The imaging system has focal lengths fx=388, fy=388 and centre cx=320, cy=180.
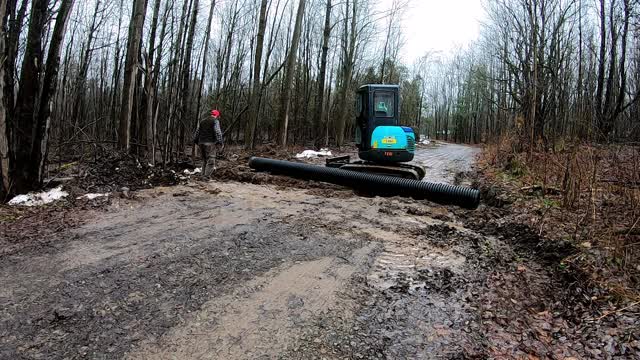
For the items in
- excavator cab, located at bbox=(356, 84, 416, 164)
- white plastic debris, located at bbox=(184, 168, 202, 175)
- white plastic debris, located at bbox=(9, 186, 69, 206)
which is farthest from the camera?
white plastic debris, located at bbox=(184, 168, 202, 175)

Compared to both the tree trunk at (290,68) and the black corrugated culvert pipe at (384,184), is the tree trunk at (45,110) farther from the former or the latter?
the tree trunk at (290,68)

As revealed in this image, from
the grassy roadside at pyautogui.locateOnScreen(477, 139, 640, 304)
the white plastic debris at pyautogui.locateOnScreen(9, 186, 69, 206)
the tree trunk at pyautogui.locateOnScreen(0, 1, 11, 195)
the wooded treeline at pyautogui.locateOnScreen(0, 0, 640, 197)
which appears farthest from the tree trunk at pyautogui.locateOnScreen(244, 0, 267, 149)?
the grassy roadside at pyautogui.locateOnScreen(477, 139, 640, 304)

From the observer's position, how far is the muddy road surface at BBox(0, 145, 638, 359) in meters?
2.89

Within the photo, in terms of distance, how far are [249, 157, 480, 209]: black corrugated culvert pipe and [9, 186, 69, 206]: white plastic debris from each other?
5.30 metres

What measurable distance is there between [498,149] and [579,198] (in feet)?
28.3

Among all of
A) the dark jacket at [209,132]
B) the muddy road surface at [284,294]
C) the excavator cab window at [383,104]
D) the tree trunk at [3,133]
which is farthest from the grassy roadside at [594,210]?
the tree trunk at [3,133]

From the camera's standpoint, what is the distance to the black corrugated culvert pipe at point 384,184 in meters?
7.98

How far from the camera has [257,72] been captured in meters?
17.1

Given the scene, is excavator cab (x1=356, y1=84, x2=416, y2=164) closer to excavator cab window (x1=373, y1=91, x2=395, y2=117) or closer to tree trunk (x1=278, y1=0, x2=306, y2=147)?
excavator cab window (x1=373, y1=91, x2=395, y2=117)

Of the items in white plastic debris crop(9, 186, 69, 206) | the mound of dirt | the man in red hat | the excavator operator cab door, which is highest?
the excavator operator cab door

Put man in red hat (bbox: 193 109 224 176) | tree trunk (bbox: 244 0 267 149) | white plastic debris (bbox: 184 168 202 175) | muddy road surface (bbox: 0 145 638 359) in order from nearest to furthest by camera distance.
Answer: muddy road surface (bbox: 0 145 638 359) → man in red hat (bbox: 193 109 224 176) → white plastic debris (bbox: 184 168 202 175) → tree trunk (bbox: 244 0 267 149)

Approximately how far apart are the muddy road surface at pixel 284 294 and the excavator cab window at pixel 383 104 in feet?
18.8

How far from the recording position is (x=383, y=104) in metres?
11.2

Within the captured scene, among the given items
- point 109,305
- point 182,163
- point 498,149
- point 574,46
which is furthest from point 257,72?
point 574,46
